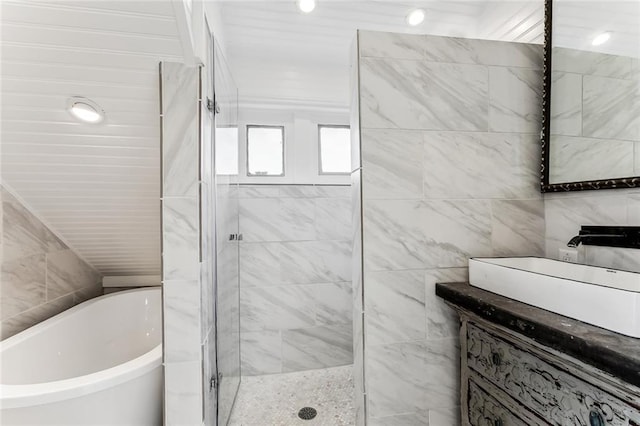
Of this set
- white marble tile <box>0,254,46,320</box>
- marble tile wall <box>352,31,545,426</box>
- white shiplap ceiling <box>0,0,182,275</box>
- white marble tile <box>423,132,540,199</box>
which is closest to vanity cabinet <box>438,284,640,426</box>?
marble tile wall <box>352,31,545,426</box>

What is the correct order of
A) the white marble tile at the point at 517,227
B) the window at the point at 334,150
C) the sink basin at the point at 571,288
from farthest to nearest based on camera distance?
the window at the point at 334,150
the white marble tile at the point at 517,227
the sink basin at the point at 571,288

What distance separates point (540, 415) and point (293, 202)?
1.75 meters

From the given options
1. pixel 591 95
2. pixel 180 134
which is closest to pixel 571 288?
pixel 591 95

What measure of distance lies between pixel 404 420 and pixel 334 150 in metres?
1.87

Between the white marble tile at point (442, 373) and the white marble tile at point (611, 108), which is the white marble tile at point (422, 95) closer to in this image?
the white marble tile at point (611, 108)

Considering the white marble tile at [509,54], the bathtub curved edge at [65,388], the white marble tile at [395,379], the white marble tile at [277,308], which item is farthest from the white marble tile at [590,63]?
the bathtub curved edge at [65,388]

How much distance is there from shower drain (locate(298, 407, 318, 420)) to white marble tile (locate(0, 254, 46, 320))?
5.29ft

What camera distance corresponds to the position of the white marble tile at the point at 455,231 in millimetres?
1386

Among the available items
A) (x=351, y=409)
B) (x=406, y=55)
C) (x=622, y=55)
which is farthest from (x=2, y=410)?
(x=622, y=55)

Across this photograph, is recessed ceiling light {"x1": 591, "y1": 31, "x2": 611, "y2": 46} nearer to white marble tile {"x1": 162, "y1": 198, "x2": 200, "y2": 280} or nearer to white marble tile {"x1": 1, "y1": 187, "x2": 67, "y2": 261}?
white marble tile {"x1": 162, "y1": 198, "x2": 200, "y2": 280}

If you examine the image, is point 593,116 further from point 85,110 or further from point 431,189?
point 85,110

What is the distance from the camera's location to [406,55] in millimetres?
1361

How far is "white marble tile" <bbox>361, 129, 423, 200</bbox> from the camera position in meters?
1.34

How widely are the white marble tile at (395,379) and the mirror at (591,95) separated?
103cm
